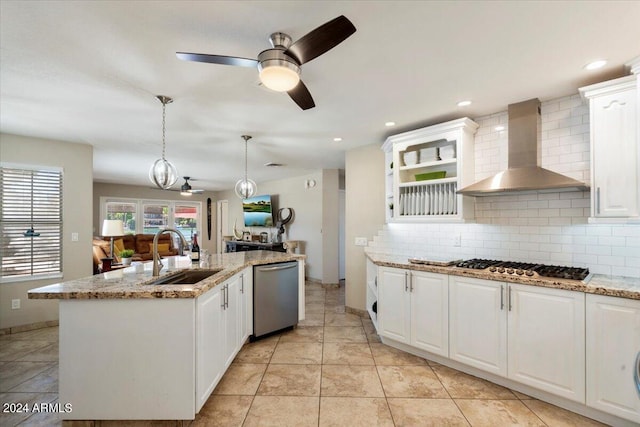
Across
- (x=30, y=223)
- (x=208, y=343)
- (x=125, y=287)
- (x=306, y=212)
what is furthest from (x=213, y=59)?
(x=306, y=212)

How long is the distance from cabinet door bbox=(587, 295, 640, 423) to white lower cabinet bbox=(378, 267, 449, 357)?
944 mm

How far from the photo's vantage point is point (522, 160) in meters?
2.54

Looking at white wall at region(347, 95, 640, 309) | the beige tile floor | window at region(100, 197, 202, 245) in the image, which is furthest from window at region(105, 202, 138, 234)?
white wall at region(347, 95, 640, 309)

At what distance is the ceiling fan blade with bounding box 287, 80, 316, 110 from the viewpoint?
184cm

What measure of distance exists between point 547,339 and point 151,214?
9675 mm

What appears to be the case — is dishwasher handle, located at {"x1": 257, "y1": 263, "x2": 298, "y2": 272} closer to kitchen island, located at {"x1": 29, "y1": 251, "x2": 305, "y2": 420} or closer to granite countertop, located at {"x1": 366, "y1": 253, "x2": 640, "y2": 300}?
kitchen island, located at {"x1": 29, "y1": 251, "x2": 305, "y2": 420}

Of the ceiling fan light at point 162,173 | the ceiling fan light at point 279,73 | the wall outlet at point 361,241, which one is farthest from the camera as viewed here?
the wall outlet at point 361,241

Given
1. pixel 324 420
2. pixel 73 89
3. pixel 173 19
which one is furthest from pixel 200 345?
pixel 73 89

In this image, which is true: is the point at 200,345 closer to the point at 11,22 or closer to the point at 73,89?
the point at 11,22

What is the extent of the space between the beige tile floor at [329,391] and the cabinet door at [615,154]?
4.97 ft

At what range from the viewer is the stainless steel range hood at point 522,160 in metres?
2.34

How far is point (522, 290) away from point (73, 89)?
3.93 metres

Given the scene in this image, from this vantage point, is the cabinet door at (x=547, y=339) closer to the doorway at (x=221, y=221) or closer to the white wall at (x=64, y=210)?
the white wall at (x=64, y=210)

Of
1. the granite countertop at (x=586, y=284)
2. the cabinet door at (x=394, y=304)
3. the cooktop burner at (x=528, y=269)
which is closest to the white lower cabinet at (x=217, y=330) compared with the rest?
the cabinet door at (x=394, y=304)
